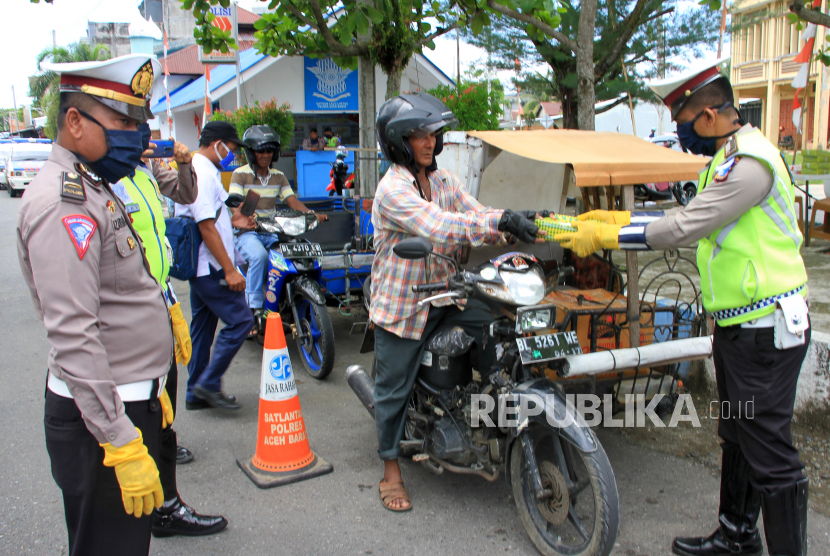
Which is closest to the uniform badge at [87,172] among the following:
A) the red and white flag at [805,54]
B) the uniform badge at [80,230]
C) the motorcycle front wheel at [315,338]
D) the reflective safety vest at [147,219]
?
the uniform badge at [80,230]

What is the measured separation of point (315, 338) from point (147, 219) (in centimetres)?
285

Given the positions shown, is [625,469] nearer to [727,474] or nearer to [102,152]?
[727,474]

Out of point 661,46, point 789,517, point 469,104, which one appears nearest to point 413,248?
point 789,517

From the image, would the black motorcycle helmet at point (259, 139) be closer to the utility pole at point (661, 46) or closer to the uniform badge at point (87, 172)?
the uniform badge at point (87, 172)

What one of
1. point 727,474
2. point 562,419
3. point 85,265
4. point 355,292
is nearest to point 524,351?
point 562,419

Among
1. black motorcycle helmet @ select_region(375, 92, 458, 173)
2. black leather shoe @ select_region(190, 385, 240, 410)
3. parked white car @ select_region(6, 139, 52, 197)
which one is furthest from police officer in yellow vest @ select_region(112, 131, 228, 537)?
parked white car @ select_region(6, 139, 52, 197)

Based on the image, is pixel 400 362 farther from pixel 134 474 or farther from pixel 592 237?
pixel 134 474

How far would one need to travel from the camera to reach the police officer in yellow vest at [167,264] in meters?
2.56

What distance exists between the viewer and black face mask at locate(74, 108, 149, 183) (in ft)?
6.99

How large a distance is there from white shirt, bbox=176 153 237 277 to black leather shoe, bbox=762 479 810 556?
3.40 meters

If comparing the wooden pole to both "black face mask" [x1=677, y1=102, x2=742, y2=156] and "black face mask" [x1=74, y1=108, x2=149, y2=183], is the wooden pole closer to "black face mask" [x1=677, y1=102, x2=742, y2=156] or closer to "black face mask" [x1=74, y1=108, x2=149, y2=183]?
"black face mask" [x1=677, y1=102, x2=742, y2=156]

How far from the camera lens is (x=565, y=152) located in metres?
3.45

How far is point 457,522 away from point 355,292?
3.19 m

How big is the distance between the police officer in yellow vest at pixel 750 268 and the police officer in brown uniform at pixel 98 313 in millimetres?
1671
